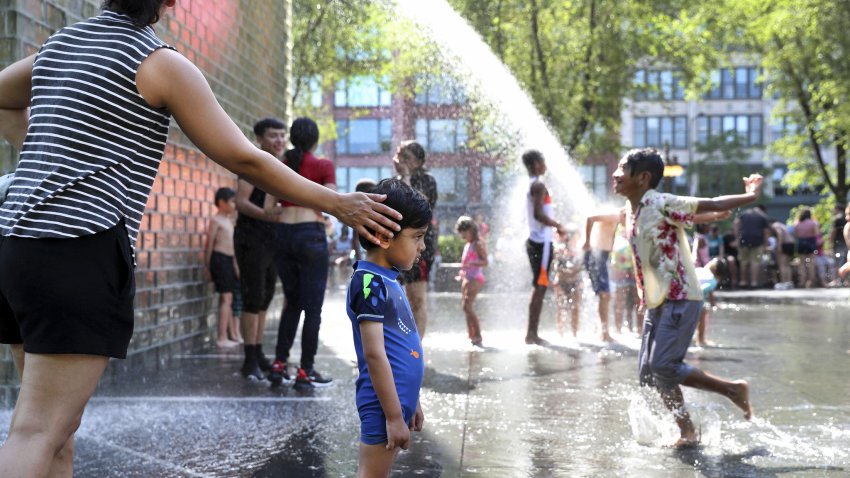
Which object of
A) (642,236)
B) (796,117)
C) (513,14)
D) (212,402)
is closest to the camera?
(642,236)

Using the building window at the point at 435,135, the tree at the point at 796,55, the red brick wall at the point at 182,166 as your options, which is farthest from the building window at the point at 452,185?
the red brick wall at the point at 182,166

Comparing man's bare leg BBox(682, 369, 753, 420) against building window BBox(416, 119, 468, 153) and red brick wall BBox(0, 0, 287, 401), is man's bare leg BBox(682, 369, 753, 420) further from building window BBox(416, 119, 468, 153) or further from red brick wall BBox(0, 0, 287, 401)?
building window BBox(416, 119, 468, 153)

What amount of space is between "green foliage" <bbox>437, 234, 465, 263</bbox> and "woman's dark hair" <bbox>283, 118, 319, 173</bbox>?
21.2 meters

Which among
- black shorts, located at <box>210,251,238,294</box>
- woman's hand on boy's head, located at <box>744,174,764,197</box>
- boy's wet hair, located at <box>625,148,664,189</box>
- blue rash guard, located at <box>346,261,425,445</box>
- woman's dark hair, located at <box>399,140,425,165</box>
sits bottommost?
black shorts, located at <box>210,251,238,294</box>

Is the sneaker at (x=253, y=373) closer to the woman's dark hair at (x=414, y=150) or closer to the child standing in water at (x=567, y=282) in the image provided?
the woman's dark hair at (x=414, y=150)

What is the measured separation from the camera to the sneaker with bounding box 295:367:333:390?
7141 mm

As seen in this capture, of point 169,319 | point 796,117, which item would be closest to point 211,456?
point 169,319

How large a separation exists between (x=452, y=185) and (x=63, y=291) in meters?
48.3

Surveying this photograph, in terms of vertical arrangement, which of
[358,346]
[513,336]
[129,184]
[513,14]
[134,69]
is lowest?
[513,336]

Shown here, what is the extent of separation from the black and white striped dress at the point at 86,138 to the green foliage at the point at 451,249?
2564 centimetres

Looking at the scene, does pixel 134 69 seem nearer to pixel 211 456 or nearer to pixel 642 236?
pixel 211 456

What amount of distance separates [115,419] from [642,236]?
3130 mm

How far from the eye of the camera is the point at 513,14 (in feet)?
96.5

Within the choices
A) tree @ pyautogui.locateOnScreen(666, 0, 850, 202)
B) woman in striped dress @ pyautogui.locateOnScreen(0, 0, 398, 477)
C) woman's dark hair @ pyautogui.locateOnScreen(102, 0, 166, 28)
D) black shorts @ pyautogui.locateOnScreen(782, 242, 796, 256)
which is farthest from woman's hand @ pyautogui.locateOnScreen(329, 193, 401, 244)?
tree @ pyautogui.locateOnScreen(666, 0, 850, 202)
